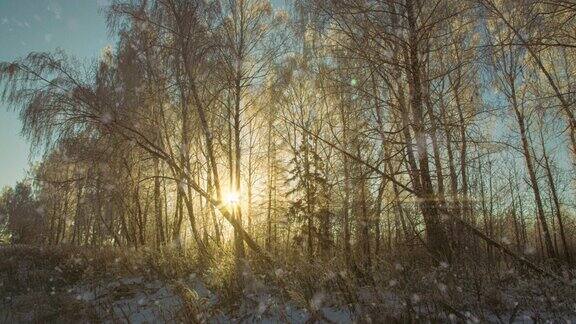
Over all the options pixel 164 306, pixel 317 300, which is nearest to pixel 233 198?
pixel 164 306

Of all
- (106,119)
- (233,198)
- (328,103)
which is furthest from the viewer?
(328,103)

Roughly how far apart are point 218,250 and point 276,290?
3154mm

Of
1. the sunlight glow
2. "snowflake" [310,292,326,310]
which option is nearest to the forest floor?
"snowflake" [310,292,326,310]

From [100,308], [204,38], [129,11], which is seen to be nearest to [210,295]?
[100,308]

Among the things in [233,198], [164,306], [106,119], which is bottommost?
[164,306]

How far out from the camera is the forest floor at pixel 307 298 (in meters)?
4.27

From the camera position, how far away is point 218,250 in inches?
342

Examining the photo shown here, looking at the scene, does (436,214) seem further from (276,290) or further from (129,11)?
(129,11)

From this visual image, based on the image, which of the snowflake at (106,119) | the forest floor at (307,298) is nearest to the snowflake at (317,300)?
the forest floor at (307,298)

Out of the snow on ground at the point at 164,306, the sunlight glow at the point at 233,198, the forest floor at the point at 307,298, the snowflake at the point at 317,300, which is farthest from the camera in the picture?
the sunlight glow at the point at 233,198

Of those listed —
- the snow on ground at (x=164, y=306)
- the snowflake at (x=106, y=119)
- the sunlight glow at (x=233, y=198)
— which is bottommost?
the snow on ground at (x=164, y=306)

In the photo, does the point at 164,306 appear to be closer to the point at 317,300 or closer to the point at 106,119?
the point at 317,300

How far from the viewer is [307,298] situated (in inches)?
192

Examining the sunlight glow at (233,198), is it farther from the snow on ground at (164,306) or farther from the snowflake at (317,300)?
the snowflake at (317,300)
